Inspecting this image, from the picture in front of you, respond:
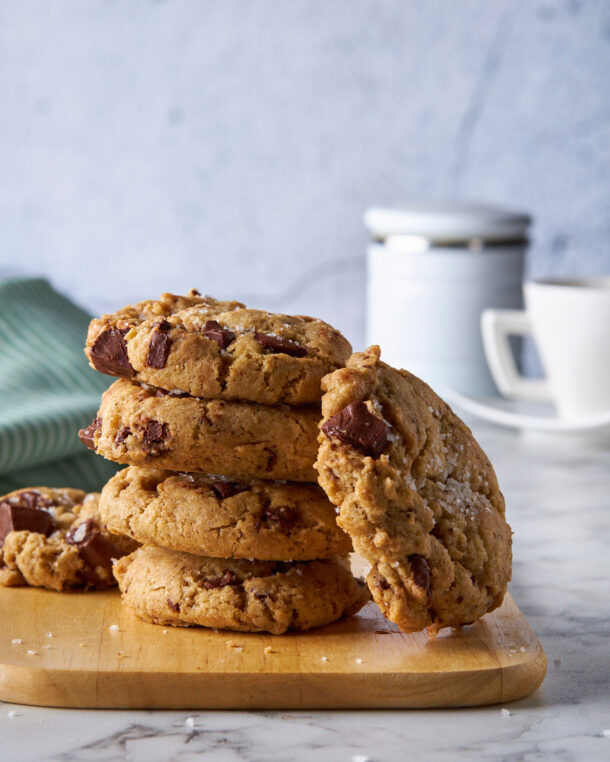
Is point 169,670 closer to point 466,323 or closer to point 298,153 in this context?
point 466,323

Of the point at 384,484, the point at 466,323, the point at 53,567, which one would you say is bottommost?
the point at 466,323

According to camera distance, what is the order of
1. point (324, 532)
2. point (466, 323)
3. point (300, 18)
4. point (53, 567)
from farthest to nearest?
point (300, 18) → point (466, 323) → point (53, 567) → point (324, 532)

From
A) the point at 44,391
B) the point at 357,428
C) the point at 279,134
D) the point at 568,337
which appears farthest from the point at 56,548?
the point at 279,134

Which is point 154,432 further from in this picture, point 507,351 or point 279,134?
point 279,134

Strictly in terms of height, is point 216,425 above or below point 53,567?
above

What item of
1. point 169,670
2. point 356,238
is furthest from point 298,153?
point 169,670
